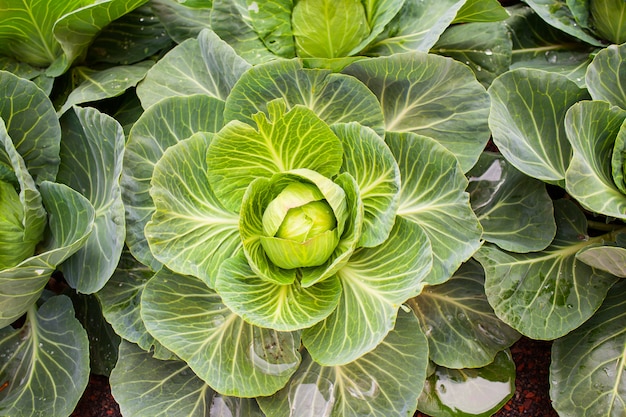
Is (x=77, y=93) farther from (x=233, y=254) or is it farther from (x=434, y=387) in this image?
(x=434, y=387)

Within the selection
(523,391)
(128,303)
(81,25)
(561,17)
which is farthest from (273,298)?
(561,17)

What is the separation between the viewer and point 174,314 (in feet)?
5.56

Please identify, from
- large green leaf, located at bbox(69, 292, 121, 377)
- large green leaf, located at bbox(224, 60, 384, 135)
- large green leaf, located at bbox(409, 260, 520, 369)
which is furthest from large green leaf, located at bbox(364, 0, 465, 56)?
large green leaf, located at bbox(69, 292, 121, 377)

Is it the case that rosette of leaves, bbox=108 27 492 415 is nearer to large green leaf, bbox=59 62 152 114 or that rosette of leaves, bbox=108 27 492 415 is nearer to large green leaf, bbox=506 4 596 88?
large green leaf, bbox=59 62 152 114

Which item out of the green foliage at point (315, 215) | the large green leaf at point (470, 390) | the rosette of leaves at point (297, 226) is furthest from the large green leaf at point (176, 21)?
the large green leaf at point (470, 390)

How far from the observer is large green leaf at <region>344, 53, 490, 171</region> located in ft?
5.83

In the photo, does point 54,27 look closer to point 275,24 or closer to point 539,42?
point 275,24

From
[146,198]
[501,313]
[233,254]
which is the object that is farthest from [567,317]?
[146,198]

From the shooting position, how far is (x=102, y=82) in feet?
7.02

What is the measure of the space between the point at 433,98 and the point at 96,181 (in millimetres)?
1111

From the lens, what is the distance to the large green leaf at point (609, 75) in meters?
1.83

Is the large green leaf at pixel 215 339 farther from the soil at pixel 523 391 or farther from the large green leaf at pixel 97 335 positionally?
the soil at pixel 523 391

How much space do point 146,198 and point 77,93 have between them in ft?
1.93

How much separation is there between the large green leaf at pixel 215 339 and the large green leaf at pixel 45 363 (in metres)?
0.44
